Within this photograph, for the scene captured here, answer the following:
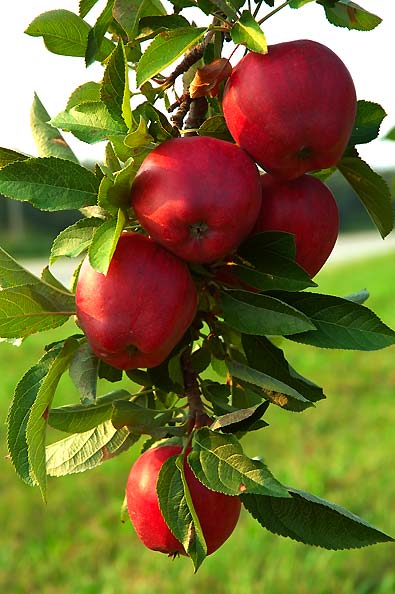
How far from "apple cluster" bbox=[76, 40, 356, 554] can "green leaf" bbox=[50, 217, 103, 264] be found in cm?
3

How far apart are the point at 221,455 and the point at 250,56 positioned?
37 centimetres

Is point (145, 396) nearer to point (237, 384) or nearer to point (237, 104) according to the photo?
point (237, 384)

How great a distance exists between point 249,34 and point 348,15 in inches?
5.4

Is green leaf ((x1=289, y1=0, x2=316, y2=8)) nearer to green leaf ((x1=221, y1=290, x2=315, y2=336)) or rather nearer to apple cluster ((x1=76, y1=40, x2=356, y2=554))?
apple cluster ((x1=76, y1=40, x2=356, y2=554))

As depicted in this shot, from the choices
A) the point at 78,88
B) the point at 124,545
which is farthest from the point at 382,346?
the point at 124,545

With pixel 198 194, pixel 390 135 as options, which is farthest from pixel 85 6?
pixel 390 135

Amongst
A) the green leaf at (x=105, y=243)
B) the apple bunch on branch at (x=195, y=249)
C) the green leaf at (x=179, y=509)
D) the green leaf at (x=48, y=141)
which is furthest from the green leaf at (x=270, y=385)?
the green leaf at (x=48, y=141)

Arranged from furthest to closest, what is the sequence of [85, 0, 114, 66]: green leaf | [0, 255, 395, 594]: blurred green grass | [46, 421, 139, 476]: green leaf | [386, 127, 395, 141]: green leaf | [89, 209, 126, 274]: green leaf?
[0, 255, 395, 594]: blurred green grass < [386, 127, 395, 141]: green leaf < [46, 421, 139, 476]: green leaf < [85, 0, 114, 66]: green leaf < [89, 209, 126, 274]: green leaf

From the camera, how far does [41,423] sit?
783 mm

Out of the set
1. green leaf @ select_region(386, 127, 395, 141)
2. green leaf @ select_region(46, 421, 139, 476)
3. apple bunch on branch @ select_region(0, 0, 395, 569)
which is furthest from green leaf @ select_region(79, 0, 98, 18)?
green leaf @ select_region(386, 127, 395, 141)

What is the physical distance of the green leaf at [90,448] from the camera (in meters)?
0.89

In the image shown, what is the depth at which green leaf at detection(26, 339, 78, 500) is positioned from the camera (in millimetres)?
769

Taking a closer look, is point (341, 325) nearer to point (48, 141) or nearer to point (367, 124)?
point (367, 124)

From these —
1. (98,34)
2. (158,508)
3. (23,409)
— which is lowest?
(158,508)
